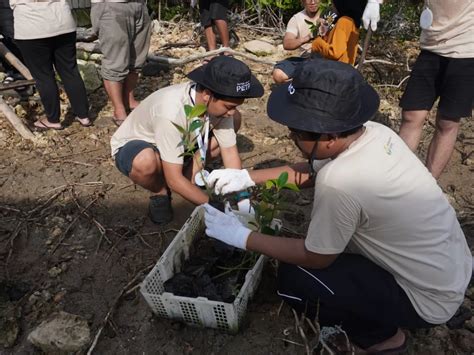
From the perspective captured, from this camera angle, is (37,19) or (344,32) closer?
(37,19)

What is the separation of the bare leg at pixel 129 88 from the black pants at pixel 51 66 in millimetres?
424

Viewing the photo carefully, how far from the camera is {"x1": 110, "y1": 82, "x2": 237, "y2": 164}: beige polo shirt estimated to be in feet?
6.97

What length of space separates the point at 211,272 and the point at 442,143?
1.69m

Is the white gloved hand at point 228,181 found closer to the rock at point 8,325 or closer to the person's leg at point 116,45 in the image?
the rock at point 8,325

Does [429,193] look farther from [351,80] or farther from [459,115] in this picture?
[459,115]

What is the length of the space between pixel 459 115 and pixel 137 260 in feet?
6.88

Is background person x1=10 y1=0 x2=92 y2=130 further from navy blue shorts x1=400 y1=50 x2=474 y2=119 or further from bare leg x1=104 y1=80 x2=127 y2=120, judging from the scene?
navy blue shorts x1=400 y1=50 x2=474 y2=119

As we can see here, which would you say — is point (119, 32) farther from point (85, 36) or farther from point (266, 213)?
point (266, 213)

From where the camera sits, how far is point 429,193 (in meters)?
1.43

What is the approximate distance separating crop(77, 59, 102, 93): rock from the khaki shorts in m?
0.88

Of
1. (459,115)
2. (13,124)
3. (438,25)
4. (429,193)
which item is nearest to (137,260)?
(429,193)

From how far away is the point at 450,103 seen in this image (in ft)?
8.07

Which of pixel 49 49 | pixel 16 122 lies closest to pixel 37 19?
pixel 49 49

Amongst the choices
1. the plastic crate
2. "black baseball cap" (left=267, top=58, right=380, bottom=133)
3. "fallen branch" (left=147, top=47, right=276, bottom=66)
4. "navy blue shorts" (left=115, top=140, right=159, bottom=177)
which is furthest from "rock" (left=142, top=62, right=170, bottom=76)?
"black baseball cap" (left=267, top=58, right=380, bottom=133)
